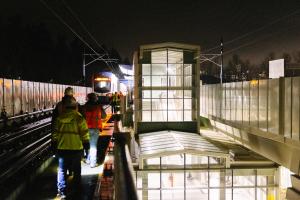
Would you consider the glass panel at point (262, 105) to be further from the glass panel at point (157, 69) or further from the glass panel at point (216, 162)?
the glass panel at point (157, 69)

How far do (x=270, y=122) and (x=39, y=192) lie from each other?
14.9 meters

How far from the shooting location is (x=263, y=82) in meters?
21.6

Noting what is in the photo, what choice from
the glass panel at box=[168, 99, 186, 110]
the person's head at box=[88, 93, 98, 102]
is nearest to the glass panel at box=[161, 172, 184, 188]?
the glass panel at box=[168, 99, 186, 110]

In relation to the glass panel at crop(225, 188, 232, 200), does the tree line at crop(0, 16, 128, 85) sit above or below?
above

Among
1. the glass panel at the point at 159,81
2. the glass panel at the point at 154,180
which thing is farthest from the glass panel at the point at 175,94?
the glass panel at the point at 154,180

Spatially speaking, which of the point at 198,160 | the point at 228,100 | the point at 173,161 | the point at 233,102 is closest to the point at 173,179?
the point at 173,161

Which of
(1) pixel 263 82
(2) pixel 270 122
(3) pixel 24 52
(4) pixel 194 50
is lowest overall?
(2) pixel 270 122

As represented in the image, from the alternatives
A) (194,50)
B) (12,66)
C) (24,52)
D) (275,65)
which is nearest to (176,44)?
(194,50)

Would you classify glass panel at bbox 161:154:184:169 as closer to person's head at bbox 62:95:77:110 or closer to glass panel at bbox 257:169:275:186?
glass panel at bbox 257:169:275:186

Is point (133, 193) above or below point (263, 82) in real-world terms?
below

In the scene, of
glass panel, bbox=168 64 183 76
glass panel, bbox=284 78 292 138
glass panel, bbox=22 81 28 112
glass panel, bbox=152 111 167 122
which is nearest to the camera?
glass panel, bbox=284 78 292 138

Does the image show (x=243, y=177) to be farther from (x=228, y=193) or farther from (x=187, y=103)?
(x=187, y=103)

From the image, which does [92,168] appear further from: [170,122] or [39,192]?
[170,122]

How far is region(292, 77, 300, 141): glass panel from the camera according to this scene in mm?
16886
